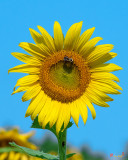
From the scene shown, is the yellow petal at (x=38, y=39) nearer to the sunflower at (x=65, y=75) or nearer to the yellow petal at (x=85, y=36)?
the sunflower at (x=65, y=75)

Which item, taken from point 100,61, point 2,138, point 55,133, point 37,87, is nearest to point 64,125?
point 55,133

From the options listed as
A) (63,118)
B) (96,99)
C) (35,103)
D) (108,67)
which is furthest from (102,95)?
(35,103)

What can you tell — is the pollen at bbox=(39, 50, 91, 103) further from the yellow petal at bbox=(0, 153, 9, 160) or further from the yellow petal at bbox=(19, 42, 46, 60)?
the yellow petal at bbox=(0, 153, 9, 160)

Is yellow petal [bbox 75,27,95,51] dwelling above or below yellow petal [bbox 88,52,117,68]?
above

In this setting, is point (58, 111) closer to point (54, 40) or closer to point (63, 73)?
point (63, 73)

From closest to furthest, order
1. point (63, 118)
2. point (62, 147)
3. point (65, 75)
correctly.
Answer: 1. point (63, 118)
2. point (62, 147)
3. point (65, 75)

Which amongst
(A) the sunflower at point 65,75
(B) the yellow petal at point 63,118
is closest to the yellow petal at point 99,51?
(A) the sunflower at point 65,75

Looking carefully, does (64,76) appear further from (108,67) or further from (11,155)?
(11,155)

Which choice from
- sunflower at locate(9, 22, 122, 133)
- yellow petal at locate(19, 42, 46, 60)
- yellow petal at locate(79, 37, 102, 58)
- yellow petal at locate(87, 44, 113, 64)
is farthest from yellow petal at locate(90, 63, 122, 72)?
yellow petal at locate(19, 42, 46, 60)
